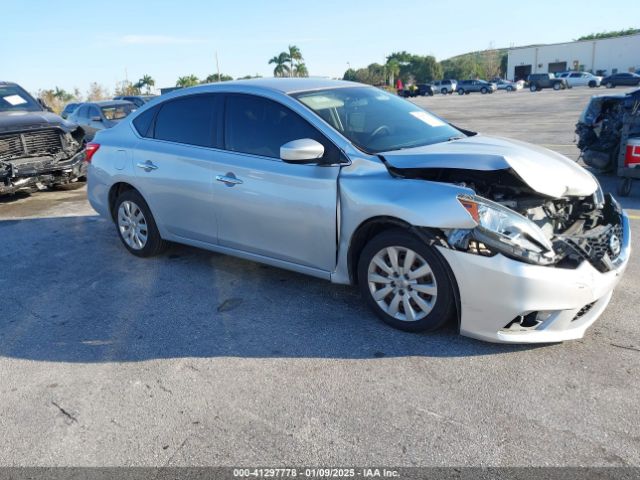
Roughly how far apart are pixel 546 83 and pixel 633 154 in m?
52.3

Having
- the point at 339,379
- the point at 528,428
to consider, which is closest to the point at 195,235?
the point at 339,379

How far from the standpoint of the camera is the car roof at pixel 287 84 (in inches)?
182

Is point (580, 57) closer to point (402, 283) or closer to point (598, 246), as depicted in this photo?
point (598, 246)

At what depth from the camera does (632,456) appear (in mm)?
2545

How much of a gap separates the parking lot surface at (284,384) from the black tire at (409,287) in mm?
106

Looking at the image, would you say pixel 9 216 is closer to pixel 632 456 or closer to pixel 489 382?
pixel 489 382

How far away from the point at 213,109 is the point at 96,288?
193 centimetres

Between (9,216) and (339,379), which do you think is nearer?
(339,379)

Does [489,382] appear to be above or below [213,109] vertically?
below

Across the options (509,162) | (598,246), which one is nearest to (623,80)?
(598,246)

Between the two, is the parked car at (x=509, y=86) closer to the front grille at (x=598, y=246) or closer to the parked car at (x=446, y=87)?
the parked car at (x=446, y=87)

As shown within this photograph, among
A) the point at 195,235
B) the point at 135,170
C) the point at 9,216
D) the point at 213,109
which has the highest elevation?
the point at 213,109

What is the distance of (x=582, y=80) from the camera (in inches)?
2117

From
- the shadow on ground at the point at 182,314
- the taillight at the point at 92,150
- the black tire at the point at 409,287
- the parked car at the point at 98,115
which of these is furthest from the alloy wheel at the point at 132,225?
the parked car at the point at 98,115
